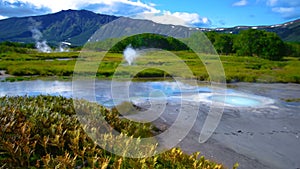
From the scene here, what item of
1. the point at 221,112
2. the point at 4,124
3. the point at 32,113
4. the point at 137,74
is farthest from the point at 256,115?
the point at 137,74

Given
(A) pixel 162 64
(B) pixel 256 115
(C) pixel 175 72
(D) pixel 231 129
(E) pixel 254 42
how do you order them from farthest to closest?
1. (E) pixel 254 42
2. (A) pixel 162 64
3. (C) pixel 175 72
4. (B) pixel 256 115
5. (D) pixel 231 129

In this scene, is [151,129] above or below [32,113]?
below

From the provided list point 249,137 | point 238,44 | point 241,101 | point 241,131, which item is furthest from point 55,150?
point 238,44

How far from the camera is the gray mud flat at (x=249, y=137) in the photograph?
1004 centimetres

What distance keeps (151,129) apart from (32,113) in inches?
192

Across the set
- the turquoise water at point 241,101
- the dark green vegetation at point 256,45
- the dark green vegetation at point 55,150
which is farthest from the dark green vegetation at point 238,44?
the dark green vegetation at point 55,150

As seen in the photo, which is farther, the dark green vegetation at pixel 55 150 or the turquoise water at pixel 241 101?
the turquoise water at pixel 241 101

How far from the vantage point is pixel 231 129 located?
45.1 feet

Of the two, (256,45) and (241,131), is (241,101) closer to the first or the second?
(241,131)

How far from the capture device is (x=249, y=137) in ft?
41.3

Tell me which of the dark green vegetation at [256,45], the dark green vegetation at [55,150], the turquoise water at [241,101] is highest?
the dark green vegetation at [256,45]

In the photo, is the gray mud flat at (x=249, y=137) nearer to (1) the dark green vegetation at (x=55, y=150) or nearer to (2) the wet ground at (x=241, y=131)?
(2) the wet ground at (x=241, y=131)

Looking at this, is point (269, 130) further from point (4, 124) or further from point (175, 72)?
point (175, 72)

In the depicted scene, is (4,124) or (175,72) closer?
(4,124)
